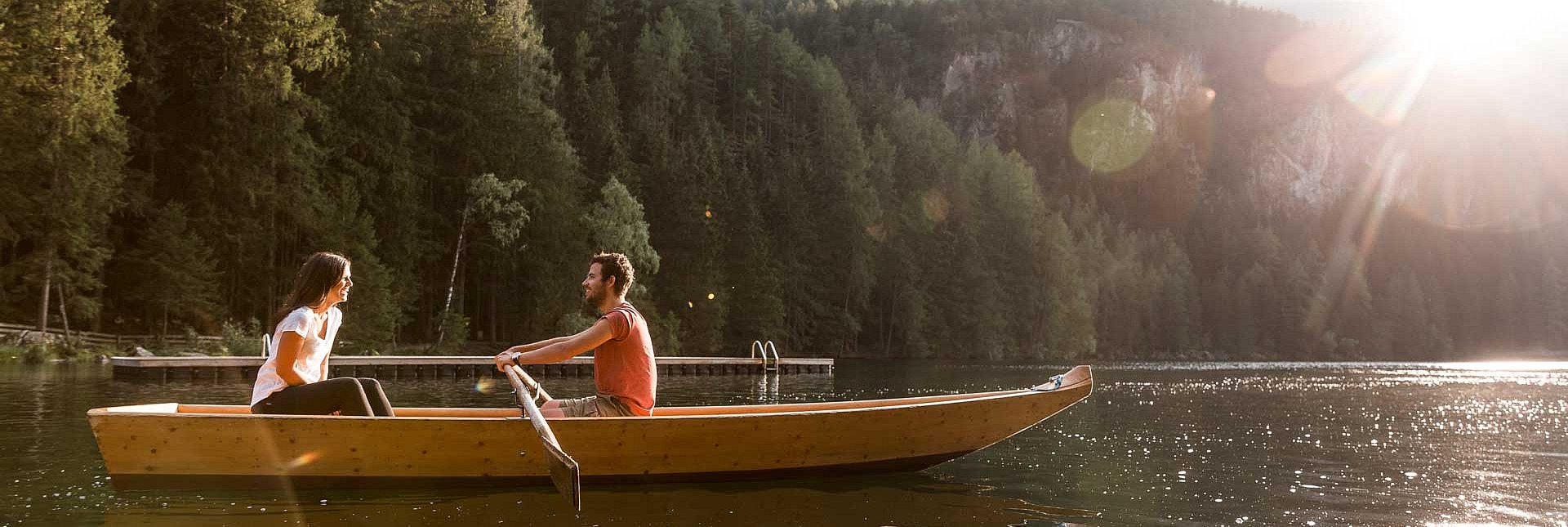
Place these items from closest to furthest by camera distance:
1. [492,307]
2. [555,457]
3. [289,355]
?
[555,457], [289,355], [492,307]

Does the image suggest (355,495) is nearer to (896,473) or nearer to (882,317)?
(896,473)

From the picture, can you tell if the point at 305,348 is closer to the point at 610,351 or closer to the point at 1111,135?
the point at 610,351

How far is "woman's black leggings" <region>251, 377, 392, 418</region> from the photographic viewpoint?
9.19 metres

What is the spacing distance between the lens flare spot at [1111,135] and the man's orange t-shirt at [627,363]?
144339mm

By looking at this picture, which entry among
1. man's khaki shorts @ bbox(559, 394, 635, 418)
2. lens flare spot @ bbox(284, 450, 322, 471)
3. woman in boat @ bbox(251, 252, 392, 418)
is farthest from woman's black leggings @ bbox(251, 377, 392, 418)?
man's khaki shorts @ bbox(559, 394, 635, 418)

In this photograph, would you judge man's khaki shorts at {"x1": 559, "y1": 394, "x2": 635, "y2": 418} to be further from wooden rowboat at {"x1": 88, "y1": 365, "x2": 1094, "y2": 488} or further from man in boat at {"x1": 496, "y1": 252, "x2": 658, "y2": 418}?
wooden rowboat at {"x1": 88, "y1": 365, "x2": 1094, "y2": 488}

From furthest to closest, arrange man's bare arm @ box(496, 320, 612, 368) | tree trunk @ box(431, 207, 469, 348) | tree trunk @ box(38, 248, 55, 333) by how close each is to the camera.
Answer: tree trunk @ box(431, 207, 469, 348) < tree trunk @ box(38, 248, 55, 333) < man's bare arm @ box(496, 320, 612, 368)

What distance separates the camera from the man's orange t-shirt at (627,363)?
30.3 ft

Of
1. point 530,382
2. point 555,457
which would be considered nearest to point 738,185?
point 530,382

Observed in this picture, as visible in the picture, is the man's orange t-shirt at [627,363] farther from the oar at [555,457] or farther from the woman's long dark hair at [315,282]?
the woman's long dark hair at [315,282]

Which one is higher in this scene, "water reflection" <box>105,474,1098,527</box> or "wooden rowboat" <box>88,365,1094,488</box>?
"wooden rowboat" <box>88,365,1094,488</box>

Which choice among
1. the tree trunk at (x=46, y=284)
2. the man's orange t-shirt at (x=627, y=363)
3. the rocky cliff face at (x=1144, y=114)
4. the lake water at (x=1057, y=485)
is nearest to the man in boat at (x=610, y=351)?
the man's orange t-shirt at (x=627, y=363)

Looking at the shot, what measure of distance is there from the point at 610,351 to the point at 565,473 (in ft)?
6.62

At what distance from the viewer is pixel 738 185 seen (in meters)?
65.0
